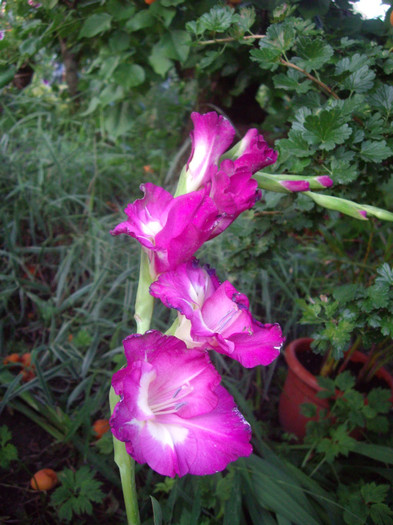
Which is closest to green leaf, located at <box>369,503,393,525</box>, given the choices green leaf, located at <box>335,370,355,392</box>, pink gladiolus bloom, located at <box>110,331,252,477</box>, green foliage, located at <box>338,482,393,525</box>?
green foliage, located at <box>338,482,393,525</box>

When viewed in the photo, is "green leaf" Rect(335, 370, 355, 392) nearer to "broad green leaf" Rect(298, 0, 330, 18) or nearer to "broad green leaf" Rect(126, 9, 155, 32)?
"broad green leaf" Rect(298, 0, 330, 18)

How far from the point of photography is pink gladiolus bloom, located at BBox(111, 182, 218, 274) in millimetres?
510

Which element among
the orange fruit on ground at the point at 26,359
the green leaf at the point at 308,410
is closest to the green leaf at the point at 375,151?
the green leaf at the point at 308,410

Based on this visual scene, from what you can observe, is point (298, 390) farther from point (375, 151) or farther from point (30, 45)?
point (30, 45)

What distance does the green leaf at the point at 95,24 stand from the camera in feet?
4.48

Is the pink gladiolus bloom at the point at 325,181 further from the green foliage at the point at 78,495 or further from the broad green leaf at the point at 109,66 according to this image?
the broad green leaf at the point at 109,66

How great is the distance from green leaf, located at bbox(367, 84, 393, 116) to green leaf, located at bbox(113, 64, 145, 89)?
0.98 meters

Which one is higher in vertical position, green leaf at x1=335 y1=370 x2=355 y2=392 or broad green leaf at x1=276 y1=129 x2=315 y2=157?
broad green leaf at x1=276 y1=129 x2=315 y2=157

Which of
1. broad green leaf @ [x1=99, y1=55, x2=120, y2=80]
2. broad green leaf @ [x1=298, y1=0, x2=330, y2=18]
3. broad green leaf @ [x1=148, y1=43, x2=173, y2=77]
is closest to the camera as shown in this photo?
broad green leaf @ [x1=298, y1=0, x2=330, y2=18]

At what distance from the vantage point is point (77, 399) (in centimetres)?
140

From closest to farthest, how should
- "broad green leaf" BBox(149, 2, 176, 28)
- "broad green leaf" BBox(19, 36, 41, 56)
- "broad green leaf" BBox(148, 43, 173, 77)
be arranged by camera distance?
"broad green leaf" BBox(19, 36, 41, 56)
"broad green leaf" BBox(149, 2, 176, 28)
"broad green leaf" BBox(148, 43, 173, 77)

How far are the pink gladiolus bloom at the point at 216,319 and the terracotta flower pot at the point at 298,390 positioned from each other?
2.92ft

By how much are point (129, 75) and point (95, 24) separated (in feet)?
0.70

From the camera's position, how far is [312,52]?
80 cm
